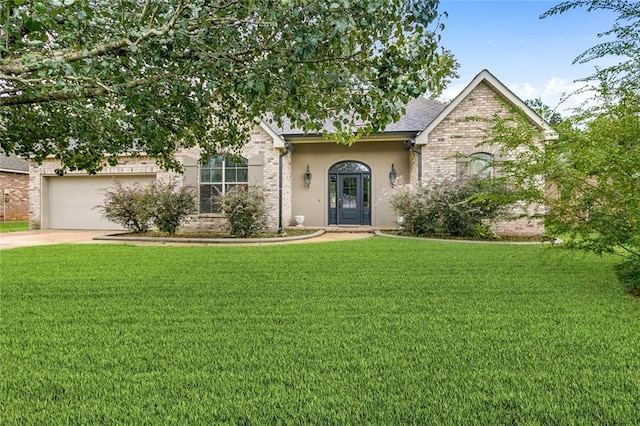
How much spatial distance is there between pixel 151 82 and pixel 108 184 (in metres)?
→ 13.0

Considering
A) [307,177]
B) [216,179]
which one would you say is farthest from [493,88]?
[216,179]

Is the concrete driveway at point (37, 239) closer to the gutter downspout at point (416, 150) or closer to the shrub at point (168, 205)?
the shrub at point (168, 205)

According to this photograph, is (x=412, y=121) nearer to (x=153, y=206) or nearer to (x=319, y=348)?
(x=153, y=206)

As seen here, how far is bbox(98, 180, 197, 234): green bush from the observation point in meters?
11.9

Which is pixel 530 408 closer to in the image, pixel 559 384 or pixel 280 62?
pixel 559 384

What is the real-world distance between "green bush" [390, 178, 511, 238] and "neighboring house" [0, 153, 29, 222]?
2014cm

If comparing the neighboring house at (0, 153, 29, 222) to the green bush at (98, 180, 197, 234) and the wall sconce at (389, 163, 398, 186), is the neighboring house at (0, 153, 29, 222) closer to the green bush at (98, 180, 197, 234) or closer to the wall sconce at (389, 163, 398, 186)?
the green bush at (98, 180, 197, 234)

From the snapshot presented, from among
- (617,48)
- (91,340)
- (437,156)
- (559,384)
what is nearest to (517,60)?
(437,156)

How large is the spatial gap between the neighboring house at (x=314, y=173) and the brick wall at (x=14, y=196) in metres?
6.99

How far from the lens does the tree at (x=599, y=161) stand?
424 centimetres

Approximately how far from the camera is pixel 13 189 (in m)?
20.0

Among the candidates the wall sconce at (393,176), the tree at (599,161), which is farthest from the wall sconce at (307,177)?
the tree at (599,161)

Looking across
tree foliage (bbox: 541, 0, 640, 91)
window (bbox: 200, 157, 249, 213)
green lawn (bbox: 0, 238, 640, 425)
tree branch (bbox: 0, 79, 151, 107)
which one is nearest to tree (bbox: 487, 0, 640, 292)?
tree foliage (bbox: 541, 0, 640, 91)

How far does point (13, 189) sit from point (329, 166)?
57.9 feet
